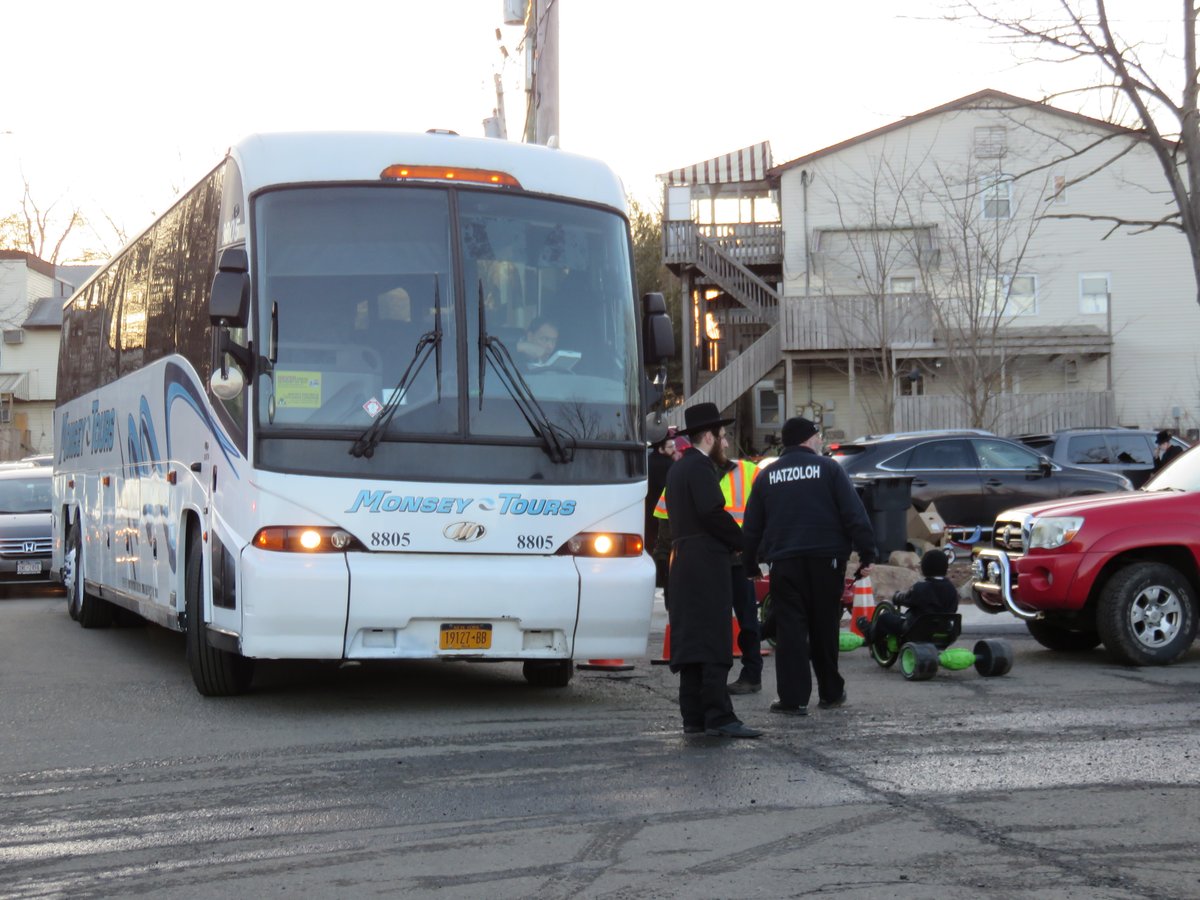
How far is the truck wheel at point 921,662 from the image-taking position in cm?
1125

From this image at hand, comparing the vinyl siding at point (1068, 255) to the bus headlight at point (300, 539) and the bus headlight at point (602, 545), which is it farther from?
the bus headlight at point (300, 539)

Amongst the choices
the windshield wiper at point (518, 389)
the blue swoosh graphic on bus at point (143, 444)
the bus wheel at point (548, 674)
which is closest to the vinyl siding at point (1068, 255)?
the blue swoosh graphic on bus at point (143, 444)

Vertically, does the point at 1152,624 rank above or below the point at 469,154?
below

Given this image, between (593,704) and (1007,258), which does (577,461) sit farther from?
(1007,258)

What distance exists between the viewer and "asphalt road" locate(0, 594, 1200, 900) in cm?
591

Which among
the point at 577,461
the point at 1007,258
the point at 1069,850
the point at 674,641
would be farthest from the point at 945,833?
Answer: the point at 1007,258

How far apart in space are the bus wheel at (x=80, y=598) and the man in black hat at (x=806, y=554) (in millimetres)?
9342

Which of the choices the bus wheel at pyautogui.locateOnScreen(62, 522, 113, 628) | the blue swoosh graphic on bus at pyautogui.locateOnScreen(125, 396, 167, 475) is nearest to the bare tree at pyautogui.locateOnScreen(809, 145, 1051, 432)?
the bus wheel at pyautogui.locateOnScreen(62, 522, 113, 628)

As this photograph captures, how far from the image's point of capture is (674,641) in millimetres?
9055

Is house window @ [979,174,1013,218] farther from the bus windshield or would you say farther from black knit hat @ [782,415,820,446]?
the bus windshield

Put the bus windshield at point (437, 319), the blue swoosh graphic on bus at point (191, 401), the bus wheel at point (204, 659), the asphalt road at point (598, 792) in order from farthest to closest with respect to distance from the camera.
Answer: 1. the bus wheel at point (204, 659)
2. the blue swoosh graphic on bus at point (191, 401)
3. the bus windshield at point (437, 319)
4. the asphalt road at point (598, 792)

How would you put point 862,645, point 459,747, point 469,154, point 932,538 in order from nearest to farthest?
point 459,747 < point 469,154 < point 862,645 < point 932,538

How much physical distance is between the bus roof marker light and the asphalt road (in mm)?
3435

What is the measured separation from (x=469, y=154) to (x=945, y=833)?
5.76m
